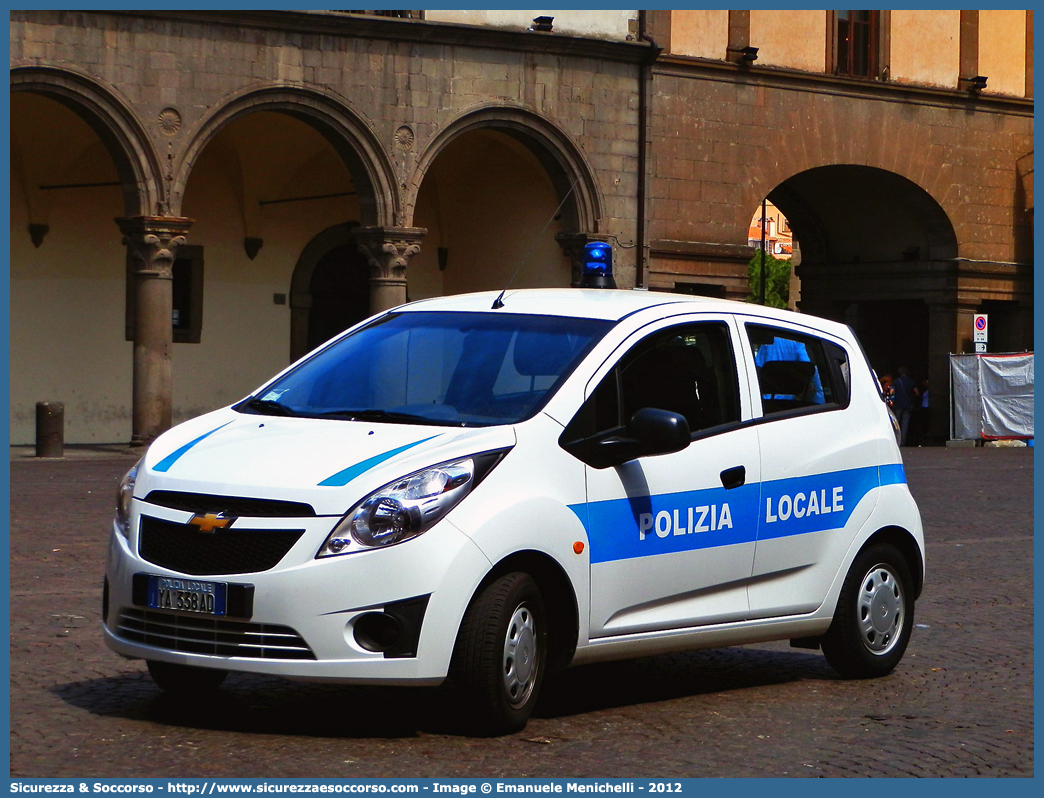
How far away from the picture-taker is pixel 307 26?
25.8m

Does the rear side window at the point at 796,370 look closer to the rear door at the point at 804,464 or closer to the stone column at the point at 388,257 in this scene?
the rear door at the point at 804,464

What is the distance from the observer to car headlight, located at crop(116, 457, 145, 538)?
640 centimetres

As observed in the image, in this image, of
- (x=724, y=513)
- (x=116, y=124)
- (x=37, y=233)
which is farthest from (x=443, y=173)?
(x=724, y=513)

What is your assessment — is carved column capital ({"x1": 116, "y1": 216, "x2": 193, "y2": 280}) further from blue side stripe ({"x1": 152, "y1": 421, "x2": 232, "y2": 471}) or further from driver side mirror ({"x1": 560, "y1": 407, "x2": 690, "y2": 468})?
driver side mirror ({"x1": 560, "y1": 407, "x2": 690, "y2": 468})

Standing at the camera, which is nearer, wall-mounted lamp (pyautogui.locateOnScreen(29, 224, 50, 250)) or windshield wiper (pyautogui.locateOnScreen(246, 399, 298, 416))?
windshield wiper (pyautogui.locateOnScreen(246, 399, 298, 416))

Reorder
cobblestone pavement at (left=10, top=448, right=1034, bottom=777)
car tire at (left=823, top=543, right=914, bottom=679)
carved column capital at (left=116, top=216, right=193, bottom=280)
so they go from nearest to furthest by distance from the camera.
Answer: cobblestone pavement at (left=10, top=448, right=1034, bottom=777)
car tire at (left=823, top=543, right=914, bottom=679)
carved column capital at (left=116, top=216, right=193, bottom=280)

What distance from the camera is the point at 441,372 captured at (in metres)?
6.93

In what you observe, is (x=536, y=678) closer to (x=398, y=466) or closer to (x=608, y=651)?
(x=608, y=651)

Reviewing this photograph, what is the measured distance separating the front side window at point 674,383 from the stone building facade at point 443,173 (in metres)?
18.1

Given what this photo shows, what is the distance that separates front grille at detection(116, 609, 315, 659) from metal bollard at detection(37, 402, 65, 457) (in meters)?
18.0

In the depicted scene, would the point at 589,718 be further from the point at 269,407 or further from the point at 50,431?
the point at 50,431

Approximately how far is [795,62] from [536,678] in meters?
26.0

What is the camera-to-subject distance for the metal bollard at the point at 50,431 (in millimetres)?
23656

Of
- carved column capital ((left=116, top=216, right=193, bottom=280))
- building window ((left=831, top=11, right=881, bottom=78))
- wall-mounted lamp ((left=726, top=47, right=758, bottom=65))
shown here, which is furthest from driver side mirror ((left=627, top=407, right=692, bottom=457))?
building window ((left=831, top=11, right=881, bottom=78))
